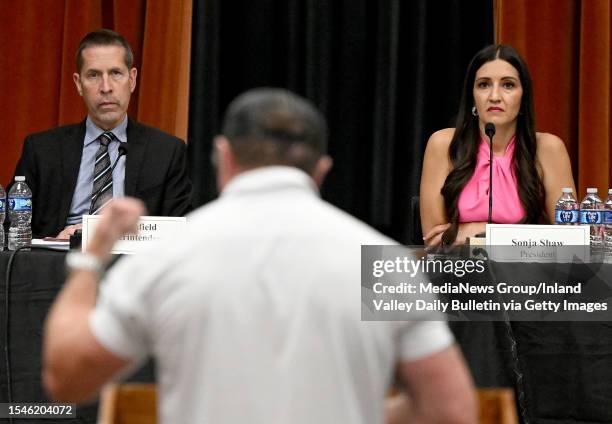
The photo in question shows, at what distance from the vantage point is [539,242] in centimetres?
312

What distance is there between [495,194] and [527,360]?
0.91 meters

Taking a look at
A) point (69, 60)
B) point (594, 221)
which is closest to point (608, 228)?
point (594, 221)

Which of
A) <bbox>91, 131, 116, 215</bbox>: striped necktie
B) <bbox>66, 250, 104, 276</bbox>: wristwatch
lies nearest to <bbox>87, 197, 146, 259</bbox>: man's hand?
<bbox>66, 250, 104, 276</bbox>: wristwatch

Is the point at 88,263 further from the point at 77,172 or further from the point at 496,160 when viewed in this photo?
the point at 496,160

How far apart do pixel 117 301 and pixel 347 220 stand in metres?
0.32

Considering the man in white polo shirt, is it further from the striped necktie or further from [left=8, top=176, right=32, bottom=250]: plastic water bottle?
the striped necktie

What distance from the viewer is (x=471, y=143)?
3.96 m

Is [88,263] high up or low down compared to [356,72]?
down

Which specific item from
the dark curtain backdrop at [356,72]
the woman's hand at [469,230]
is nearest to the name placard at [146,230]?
the woman's hand at [469,230]

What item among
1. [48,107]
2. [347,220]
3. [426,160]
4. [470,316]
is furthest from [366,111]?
[347,220]

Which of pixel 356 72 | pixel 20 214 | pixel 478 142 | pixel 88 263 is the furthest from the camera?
pixel 356 72

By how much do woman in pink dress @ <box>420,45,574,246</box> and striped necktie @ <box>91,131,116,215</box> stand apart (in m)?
1.15

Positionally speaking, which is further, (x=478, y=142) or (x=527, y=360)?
(x=478, y=142)

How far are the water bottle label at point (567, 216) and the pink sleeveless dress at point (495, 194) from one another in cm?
29
